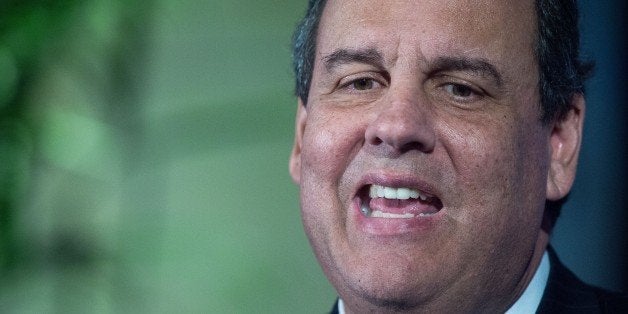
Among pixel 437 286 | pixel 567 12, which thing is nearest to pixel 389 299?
pixel 437 286

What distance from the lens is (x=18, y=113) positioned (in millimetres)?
3146

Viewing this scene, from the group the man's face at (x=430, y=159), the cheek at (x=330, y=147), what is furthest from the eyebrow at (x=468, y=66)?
the cheek at (x=330, y=147)

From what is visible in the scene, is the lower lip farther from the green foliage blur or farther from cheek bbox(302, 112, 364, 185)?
the green foliage blur

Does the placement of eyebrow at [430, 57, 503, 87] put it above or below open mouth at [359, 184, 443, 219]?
above

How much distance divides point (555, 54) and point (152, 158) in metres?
1.56

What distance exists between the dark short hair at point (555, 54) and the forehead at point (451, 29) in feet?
0.12

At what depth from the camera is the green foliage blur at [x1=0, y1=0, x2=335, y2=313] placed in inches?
Answer: 124

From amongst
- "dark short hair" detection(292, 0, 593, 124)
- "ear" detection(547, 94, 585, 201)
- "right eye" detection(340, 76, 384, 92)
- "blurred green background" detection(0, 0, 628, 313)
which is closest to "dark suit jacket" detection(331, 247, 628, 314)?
"ear" detection(547, 94, 585, 201)

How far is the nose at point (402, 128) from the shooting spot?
6.15 feet

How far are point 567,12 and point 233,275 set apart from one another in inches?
60.1

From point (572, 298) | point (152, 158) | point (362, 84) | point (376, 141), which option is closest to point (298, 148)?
point (362, 84)

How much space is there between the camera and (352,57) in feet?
6.89

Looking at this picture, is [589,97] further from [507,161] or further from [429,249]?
[429,249]

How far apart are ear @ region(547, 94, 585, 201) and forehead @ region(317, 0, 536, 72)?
0.21 metres
